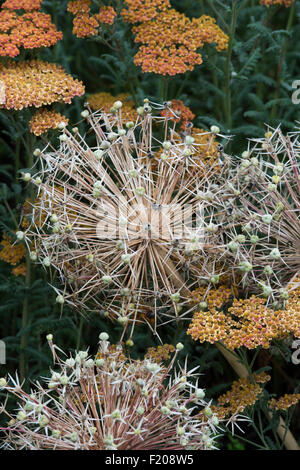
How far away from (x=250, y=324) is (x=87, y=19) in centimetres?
151

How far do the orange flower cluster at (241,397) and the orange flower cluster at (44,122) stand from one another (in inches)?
50.8

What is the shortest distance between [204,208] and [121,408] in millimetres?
893

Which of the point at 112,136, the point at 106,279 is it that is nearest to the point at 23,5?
the point at 112,136

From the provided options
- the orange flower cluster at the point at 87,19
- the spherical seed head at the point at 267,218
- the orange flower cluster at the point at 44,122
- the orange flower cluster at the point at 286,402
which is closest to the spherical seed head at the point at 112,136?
the orange flower cluster at the point at 44,122

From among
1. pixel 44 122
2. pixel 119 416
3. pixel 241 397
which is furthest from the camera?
pixel 44 122

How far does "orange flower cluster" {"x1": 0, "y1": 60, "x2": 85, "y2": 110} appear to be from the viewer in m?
2.64

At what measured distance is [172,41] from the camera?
2867 millimetres

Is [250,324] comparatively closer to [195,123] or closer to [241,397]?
[241,397]

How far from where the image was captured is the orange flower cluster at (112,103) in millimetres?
2953

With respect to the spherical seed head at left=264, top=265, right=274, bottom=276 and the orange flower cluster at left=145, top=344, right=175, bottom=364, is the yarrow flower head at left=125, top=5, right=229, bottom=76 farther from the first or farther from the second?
the orange flower cluster at left=145, top=344, right=175, bottom=364

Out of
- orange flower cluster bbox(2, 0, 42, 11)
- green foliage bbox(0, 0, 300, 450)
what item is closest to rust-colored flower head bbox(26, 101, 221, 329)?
green foliage bbox(0, 0, 300, 450)

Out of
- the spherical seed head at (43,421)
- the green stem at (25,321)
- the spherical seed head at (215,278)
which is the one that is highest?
the spherical seed head at (215,278)

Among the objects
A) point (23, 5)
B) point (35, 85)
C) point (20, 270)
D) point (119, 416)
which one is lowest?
point (20, 270)

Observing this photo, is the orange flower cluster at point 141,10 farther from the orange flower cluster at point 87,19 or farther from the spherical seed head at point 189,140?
the spherical seed head at point 189,140
